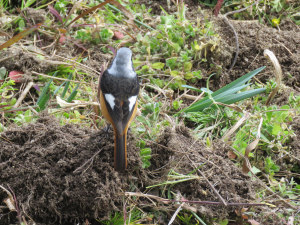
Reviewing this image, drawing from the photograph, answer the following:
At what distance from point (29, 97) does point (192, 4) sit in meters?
3.17

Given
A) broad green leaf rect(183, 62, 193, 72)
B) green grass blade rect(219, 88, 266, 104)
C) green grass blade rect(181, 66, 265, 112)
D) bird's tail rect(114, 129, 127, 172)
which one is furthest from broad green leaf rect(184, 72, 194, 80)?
bird's tail rect(114, 129, 127, 172)

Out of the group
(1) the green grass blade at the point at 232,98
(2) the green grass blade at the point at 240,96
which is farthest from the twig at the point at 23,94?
(2) the green grass blade at the point at 240,96

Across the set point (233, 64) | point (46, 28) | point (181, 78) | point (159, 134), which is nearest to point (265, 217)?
point (159, 134)

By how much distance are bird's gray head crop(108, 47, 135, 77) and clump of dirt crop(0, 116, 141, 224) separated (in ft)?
2.50

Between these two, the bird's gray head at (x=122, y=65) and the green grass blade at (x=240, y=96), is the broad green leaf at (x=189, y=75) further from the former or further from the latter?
the bird's gray head at (x=122, y=65)

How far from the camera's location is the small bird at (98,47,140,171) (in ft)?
8.58

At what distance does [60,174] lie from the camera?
2561 millimetres

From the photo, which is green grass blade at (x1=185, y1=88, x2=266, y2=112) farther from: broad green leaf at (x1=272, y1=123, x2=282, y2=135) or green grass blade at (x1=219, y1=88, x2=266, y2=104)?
broad green leaf at (x1=272, y1=123, x2=282, y2=135)

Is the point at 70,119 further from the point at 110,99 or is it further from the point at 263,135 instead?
the point at 263,135

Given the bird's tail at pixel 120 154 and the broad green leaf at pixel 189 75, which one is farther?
the broad green leaf at pixel 189 75

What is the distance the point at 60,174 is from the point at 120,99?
886 mm

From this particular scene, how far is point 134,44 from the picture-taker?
14.9ft

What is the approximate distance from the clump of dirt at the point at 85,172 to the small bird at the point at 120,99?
163 mm

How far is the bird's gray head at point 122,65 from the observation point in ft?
10.8
